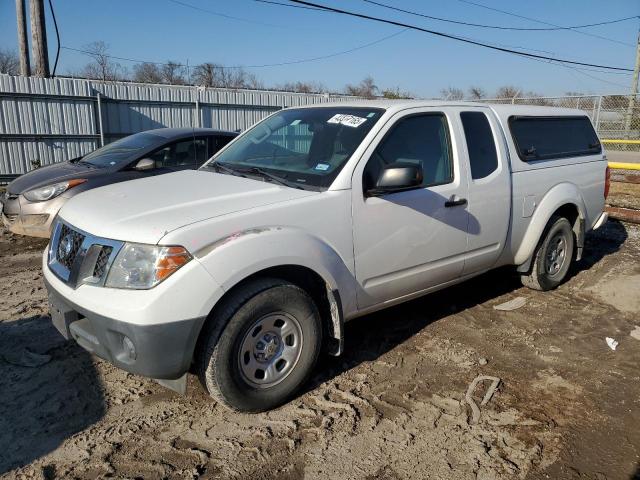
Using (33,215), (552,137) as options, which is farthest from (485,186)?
(33,215)

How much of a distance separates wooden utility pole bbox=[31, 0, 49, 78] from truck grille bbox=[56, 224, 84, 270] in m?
12.3

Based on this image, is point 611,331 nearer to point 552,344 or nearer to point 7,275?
point 552,344

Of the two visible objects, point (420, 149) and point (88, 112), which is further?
point (88, 112)

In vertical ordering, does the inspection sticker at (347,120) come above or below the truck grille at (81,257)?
above

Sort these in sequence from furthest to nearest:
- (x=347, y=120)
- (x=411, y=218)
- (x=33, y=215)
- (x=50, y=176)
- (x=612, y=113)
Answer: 1. (x=612, y=113)
2. (x=50, y=176)
3. (x=33, y=215)
4. (x=347, y=120)
5. (x=411, y=218)

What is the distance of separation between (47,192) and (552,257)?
5924mm

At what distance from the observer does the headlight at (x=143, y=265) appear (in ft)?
8.97

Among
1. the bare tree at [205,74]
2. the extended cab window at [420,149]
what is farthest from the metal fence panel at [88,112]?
the bare tree at [205,74]

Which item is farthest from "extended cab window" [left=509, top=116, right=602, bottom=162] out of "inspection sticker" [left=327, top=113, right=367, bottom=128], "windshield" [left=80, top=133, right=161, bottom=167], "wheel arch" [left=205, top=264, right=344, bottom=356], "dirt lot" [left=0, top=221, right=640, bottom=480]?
"windshield" [left=80, top=133, right=161, bottom=167]

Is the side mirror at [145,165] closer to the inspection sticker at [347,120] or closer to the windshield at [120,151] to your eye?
the windshield at [120,151]

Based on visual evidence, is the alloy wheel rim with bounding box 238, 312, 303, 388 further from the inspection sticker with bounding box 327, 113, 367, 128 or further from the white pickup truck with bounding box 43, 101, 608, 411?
the inspection sticker with bounding box 327, 113, 367, 128

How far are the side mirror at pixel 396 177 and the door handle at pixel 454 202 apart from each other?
0.57 metres

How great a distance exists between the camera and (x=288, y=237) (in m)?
3.11

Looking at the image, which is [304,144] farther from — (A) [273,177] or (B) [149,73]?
(B) [149,73]
